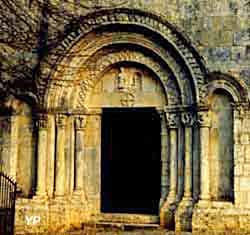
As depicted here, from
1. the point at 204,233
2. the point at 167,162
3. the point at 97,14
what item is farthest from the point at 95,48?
the point at 204,233

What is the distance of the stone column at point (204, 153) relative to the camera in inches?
481

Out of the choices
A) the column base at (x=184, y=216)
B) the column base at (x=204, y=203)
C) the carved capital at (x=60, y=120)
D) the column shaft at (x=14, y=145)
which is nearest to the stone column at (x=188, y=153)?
the column base at (x=184, y=216)

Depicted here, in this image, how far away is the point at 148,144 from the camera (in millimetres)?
15984

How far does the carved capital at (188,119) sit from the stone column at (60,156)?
8.71 ft

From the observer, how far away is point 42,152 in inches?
516

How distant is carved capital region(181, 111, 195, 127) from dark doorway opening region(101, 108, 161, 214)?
1.84 metres

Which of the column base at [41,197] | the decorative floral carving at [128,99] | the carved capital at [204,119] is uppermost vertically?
the decorative floral carving at [128,99]

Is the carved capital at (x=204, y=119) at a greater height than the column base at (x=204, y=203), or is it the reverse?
the carved capital at (x=204, y=119)

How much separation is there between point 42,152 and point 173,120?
9.70 ft

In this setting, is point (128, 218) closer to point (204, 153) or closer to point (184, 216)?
point (184, 216)

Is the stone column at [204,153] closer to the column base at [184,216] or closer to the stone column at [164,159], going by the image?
the column base at [184,216]

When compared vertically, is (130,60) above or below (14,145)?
above

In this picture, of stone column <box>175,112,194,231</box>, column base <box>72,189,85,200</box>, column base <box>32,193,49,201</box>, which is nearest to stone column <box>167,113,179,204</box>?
stone column <box>175,112,194,231</box>

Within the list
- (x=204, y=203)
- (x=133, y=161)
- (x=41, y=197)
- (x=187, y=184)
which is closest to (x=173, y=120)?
(x=187, y=184)
